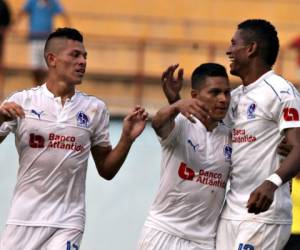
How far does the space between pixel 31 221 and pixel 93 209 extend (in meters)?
5.19

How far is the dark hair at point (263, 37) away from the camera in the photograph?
1087 cm

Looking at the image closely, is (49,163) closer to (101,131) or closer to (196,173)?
(101,131)

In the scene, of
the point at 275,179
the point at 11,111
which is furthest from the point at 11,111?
the point at 275,179

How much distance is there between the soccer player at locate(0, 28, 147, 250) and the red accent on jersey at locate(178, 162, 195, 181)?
0.41 meters

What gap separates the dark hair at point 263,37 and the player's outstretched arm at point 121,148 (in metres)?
0.93

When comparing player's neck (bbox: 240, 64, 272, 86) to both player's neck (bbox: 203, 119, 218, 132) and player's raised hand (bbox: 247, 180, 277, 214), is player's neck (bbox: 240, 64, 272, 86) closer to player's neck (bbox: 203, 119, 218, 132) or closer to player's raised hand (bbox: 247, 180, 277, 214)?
player's neck (bbox: 203, 119, 218, 132)

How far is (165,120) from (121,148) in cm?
44

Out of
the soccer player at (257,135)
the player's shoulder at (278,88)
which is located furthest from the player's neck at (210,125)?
the player's shoulder at (278,88)

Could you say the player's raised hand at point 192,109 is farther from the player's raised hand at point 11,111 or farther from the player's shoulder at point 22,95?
the player's shoulder at point 22,95

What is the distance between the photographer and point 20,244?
10.8 metres

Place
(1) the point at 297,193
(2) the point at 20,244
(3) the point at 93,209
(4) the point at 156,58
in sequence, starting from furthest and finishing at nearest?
(4) the point at 156,58
(3) the point at 93,209
(1) the point at 297,193
(2) the point at 20,244

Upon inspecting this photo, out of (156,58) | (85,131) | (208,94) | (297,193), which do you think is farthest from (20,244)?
(156,58)

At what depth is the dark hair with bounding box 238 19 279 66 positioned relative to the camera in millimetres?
10867

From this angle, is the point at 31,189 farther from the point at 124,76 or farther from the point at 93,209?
the point at 124,76
